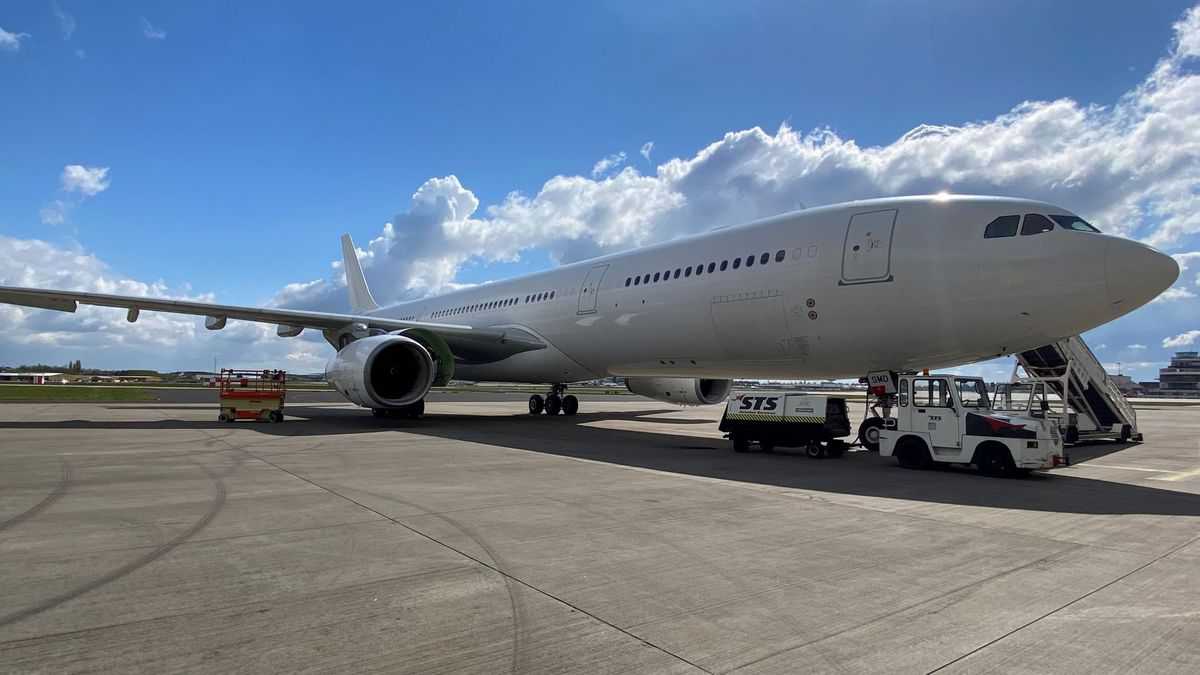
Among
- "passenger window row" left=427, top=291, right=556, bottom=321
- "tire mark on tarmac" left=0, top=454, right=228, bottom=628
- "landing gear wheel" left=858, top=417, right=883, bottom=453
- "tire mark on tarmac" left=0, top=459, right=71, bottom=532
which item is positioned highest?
"passenger window row" left=427, top=291, right=556, bottom=321

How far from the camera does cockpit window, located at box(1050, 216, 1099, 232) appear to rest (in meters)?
8.73

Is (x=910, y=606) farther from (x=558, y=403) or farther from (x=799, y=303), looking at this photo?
(x=558, y=403)

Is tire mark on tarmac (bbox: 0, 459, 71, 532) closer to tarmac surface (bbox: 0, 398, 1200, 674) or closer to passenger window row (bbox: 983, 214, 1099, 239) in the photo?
tarmac surface (bbox: 0, 398, 1200, 674)

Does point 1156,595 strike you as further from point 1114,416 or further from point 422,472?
point 1114,416

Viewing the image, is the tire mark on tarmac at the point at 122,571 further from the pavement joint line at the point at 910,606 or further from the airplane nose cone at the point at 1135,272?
the airplane nose cone at the point at 1135,272

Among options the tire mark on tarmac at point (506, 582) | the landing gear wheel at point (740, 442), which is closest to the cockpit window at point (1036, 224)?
the landing gear wheel at point (740, 442)

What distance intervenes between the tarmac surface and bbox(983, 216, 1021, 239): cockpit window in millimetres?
3283

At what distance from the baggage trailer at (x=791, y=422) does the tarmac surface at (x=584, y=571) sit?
7.58ft

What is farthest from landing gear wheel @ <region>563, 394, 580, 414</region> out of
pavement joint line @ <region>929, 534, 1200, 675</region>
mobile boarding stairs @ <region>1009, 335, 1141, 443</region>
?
pavement joint line @ <region>929, 534, 1200, 675</region>

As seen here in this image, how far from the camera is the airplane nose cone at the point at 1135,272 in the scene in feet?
26.7

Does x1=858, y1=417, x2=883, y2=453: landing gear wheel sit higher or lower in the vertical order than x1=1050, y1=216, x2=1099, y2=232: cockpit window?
lower

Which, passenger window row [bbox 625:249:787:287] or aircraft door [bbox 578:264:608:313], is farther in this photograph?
aircraft door [bbox 578:264:608:313]

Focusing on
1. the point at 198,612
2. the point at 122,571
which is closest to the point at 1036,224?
the point at 198,612

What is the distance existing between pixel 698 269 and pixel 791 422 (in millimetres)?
3412
